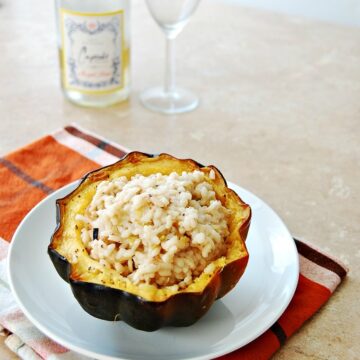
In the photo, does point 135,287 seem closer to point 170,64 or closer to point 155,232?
point 155,232

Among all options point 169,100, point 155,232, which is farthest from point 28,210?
point 169,100

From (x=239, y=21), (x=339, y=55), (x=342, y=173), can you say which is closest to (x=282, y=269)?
(x=342, y=173)

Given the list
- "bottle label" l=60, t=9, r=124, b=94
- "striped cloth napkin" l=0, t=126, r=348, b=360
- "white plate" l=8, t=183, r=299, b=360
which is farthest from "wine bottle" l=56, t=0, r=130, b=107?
"white plate" l=8, t=183, r=299, b=360

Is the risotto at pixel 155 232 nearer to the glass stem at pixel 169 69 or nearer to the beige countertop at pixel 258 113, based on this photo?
the beige countertop at pixel 258 113

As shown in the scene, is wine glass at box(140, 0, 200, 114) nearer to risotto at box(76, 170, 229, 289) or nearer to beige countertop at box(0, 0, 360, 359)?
beige countertop at box(0, 0, 360, 359)

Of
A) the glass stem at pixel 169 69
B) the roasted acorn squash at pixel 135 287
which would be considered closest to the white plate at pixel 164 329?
the roasted acorn squash at pixel 135 287

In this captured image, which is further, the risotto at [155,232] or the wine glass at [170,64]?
the wine glass at [170,64]
